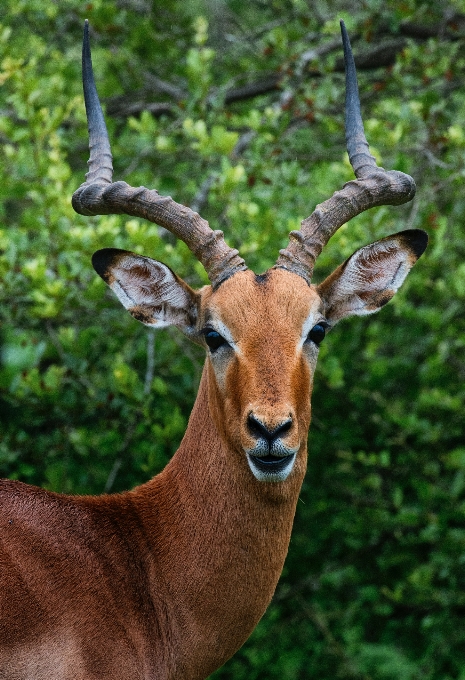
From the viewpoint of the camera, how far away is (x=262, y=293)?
510 cm

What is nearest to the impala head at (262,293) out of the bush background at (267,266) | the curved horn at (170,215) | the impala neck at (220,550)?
A: the curved horn at (170,215)

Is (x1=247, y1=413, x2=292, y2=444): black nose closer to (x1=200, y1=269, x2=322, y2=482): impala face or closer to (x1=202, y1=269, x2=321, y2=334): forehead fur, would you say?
(x1=200, y1=269, x2=322, y2=482): impala face

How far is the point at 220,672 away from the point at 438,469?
3164 mm

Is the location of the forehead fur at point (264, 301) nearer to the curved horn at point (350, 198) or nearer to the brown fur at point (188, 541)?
the brown fur at point (188, 541)

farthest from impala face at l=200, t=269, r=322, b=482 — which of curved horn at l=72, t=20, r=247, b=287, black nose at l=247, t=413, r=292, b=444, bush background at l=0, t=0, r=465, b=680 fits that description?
bush background at l=0, t=0, r=465, b=680

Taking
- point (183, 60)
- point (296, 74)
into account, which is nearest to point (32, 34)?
point (183, 60)

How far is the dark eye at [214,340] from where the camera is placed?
513 centimetres

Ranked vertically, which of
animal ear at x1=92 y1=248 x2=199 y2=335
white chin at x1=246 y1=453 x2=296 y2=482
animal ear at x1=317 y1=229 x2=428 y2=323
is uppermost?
animal ear at x1=317 y1=229 x2=428 y2=323

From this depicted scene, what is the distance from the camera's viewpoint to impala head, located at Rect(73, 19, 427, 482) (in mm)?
4668

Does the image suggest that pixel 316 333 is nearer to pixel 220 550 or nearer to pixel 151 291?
pixel 151 291

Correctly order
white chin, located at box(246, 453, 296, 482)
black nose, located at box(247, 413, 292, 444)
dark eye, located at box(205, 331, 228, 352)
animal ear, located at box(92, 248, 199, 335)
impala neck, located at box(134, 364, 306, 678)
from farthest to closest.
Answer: animal ear, located at box(92, 248, 199, 335) → dark eye, located at box(205, 331, 228, 352) → impala neck, located at box(134, 364, 306, 678) → white chin, located at box(246, 453, 296, 482) → black nose, located at box(247, 413, 292, 444)

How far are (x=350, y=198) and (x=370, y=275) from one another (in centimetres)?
54

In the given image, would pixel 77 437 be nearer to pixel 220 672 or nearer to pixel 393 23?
pixel 220 672

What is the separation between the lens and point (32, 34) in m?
10.9
